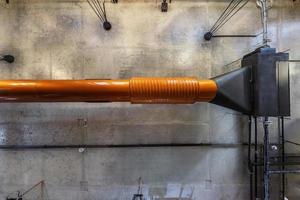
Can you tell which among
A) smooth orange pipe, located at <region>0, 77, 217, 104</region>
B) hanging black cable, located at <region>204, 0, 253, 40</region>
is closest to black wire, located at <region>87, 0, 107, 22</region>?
smooth orange pipe, located at <region>0, 77, 217, 104</region>

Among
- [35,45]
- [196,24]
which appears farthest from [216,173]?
[35,45]

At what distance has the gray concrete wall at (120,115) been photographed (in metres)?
3.16

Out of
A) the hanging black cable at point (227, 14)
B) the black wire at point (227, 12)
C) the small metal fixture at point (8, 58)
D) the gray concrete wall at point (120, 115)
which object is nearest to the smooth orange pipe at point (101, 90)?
the gray concrete wall at point (120, 115)

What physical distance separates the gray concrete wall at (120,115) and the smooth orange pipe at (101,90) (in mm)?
710

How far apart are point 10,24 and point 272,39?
139 inches

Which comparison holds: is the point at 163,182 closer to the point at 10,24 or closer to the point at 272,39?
the point at 272,39

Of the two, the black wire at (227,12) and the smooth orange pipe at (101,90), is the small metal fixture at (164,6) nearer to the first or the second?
the black wire at (227,12)

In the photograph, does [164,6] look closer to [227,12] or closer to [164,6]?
[164,6]

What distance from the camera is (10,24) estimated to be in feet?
10.4

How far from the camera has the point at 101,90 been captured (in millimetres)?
2445

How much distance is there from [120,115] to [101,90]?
0.80 meters

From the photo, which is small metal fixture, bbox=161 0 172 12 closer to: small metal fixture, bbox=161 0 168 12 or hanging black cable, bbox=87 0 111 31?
small metal fixture, bbox=161 0 168 12

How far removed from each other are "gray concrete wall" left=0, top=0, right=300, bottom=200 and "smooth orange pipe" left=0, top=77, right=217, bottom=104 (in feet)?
2.33

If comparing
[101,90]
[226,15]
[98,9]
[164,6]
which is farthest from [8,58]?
[226,15]
